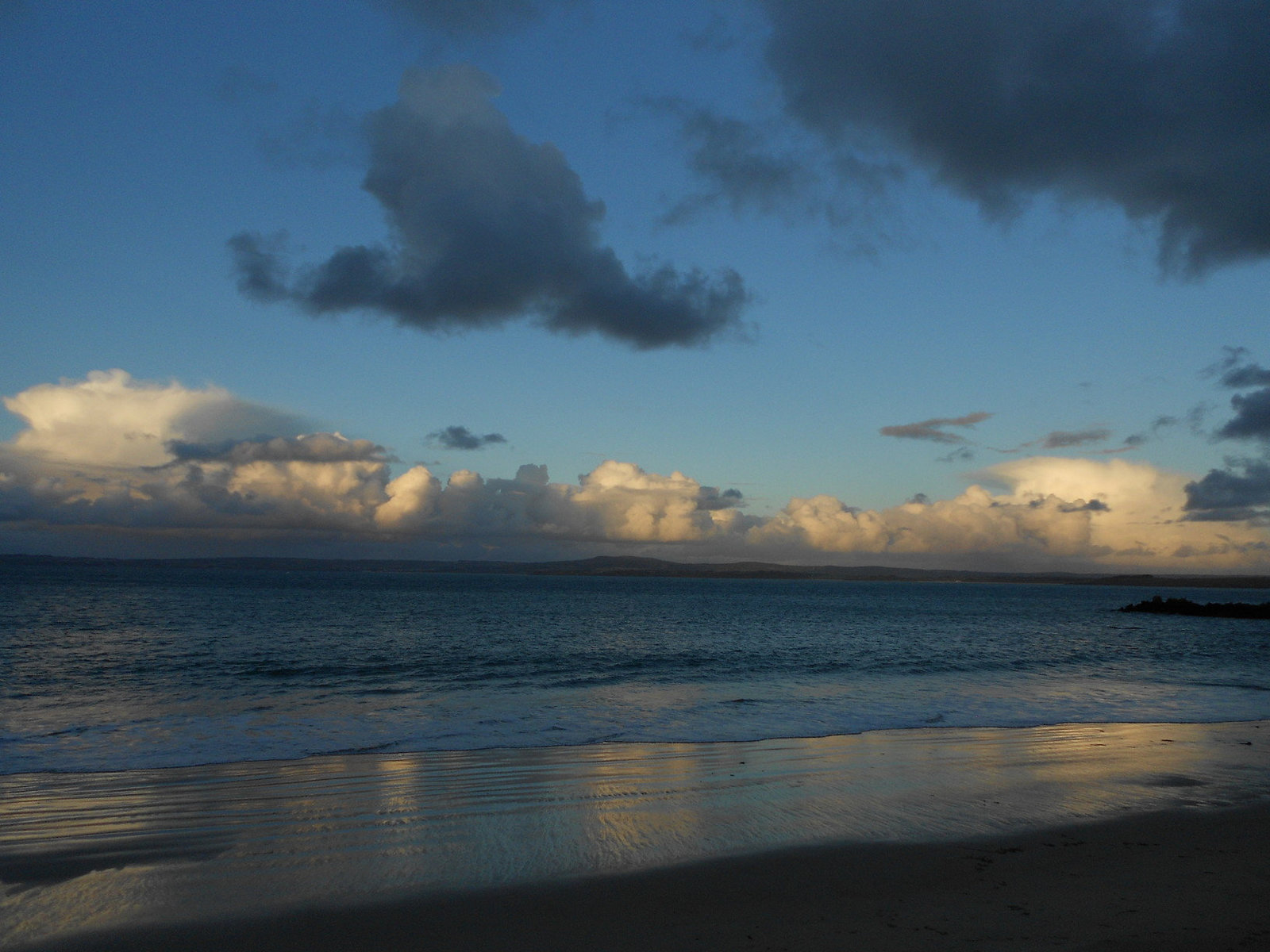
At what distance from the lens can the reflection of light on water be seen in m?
7.81

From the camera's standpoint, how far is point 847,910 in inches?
280

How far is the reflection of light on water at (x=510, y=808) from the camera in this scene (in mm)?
7809

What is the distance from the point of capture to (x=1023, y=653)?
41062 mm

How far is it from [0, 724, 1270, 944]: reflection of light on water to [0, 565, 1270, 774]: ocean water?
6.94 ft

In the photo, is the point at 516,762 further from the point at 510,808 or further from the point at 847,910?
the point at 847,910

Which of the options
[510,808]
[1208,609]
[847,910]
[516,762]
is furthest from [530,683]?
[1208,609]

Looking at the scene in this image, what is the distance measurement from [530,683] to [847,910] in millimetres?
19350

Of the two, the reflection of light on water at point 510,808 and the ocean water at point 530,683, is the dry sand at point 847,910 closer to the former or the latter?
the reflection of light on water at point 510,808

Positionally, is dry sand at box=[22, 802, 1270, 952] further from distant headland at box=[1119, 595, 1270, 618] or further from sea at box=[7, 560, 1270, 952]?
distant headland at box=[1119, 595, 1270, 618]

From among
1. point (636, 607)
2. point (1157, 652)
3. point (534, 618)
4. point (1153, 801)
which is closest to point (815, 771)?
point (1153, 801)

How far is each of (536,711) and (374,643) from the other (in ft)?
79.6

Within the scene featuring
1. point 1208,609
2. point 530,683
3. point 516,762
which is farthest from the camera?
point 1208,609

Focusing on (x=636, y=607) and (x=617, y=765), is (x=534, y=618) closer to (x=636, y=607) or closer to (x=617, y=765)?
(x=636, y=607)

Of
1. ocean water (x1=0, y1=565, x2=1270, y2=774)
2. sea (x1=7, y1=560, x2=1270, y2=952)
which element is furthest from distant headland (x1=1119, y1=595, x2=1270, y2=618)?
sea (x1=7, y1=560, x2=1270, y2=952)
